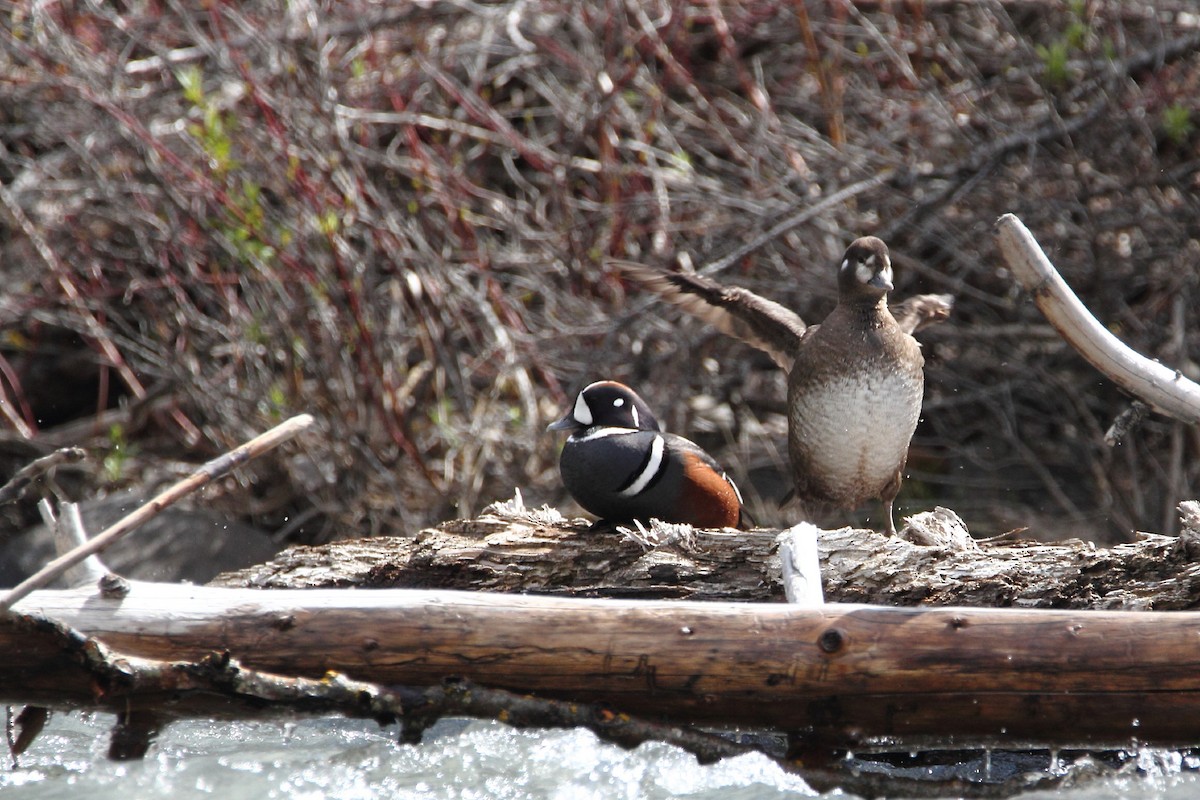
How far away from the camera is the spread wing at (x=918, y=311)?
4.93 metres

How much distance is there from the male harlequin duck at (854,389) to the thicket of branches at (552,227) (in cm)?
177

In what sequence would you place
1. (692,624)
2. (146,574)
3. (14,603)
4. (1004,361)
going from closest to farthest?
(14,603) → (692,624) → (146,574) → (1004,361)

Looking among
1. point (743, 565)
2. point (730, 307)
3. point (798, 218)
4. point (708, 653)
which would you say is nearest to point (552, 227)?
point (798, 218)

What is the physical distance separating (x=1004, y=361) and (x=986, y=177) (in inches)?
42.6

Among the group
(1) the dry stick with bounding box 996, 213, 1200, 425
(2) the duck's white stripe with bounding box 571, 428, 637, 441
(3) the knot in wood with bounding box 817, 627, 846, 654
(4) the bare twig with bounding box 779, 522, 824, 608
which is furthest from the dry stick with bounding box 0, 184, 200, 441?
(1) the dry stick with bounding box 996, 213, 1200, 425

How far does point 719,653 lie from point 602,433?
1411mm

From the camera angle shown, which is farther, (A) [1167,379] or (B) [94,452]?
(B) [94,452]

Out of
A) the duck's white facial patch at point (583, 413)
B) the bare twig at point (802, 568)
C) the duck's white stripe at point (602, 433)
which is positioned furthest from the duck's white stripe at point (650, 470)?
the bare twig at point (802, 568)

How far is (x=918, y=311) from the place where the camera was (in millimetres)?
4969

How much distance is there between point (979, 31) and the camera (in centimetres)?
730

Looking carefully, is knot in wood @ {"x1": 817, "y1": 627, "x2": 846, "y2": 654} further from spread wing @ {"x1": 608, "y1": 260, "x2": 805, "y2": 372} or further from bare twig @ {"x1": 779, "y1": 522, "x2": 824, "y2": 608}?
spread wing @ {"x1": 608, "y1": 260, "x2": 805, "y2": 372}

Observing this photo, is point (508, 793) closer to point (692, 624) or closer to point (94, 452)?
point (692, 624)

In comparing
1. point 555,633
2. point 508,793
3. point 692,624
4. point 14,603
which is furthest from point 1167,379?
point 14,603

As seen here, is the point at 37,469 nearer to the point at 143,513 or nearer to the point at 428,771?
the point at 143,513
